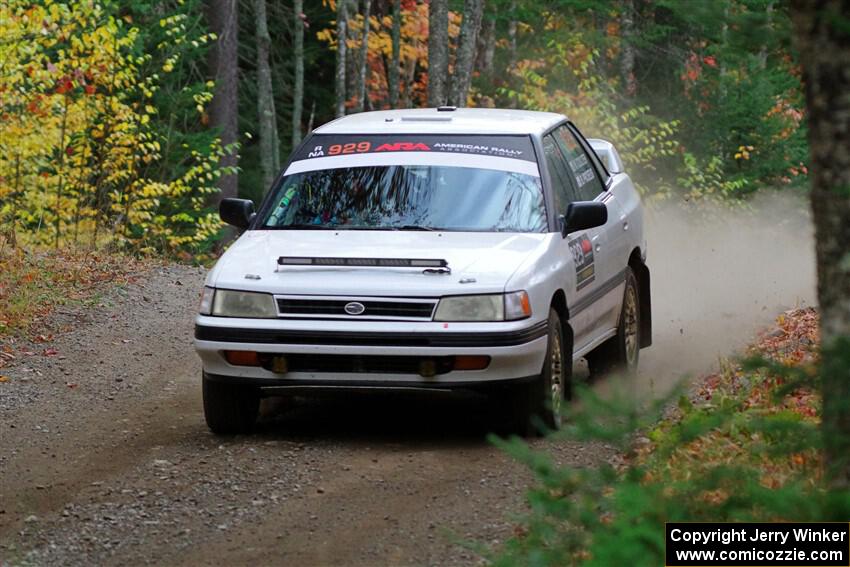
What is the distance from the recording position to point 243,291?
7965 millimetres

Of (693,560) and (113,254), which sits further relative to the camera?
(113,254)

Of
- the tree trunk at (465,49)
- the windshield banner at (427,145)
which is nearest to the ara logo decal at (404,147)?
the windshield banner at (427,145)

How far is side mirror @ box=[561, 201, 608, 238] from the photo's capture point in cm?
873

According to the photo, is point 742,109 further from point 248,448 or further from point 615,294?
point 248,448

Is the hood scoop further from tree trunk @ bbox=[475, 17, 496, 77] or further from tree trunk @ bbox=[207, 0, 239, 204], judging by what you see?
tree trunk @ bbox=[475, 17, 496, 77]

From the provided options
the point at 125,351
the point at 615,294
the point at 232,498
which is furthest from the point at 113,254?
the point at 232,498

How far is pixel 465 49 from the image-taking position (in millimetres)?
22766

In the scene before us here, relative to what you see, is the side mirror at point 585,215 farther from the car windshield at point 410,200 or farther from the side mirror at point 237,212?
the side mirror at point 237,212

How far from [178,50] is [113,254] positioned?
5072mm

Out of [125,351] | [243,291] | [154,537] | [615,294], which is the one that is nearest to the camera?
[154,537]

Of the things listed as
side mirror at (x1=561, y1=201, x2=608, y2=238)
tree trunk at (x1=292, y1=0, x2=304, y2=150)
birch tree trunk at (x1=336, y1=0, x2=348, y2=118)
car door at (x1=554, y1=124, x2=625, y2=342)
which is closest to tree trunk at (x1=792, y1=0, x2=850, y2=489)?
side mirror at (x1=561, y1=201, x2=608, y2=238)

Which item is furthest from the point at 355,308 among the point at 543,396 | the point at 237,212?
the point at 237,212

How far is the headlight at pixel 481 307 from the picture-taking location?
7.73m

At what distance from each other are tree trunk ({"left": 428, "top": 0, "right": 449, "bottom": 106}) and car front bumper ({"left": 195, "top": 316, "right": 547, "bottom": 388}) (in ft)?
48.5
